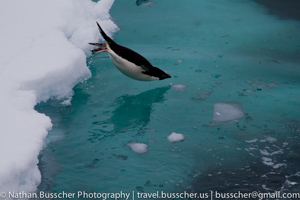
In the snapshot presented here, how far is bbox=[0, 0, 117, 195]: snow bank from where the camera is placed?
1871 millimetres

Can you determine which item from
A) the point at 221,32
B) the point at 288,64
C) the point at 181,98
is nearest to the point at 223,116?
the point at 181,98

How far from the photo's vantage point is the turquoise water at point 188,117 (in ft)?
6.39

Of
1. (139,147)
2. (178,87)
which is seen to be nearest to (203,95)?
(178,87)

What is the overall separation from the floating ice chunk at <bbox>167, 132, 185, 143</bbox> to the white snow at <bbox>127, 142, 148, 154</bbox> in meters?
0.17

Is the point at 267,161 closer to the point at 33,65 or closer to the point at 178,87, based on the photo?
the point at 178,87

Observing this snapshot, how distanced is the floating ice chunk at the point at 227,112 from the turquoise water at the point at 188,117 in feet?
0.14

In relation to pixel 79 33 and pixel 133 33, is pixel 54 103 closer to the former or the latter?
pixel 79 33

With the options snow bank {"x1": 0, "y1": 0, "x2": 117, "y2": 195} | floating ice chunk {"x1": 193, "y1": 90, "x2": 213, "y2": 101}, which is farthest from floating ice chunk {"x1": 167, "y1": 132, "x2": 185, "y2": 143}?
snow bank {"x1": 0, "y1": 0, "x2": 117, "y2": 195}

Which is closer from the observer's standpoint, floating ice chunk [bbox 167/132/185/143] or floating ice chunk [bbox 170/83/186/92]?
floating ice chunk [bbox 167/132/185/143]

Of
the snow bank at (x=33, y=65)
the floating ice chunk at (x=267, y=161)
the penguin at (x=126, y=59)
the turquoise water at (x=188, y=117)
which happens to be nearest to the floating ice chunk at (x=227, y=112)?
the turquoise water at (x=188, y=117)

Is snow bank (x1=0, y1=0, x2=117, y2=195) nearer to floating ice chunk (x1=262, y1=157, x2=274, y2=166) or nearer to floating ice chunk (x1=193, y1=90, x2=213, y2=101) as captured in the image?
floating ice chunk (x1=193, y1=90, x2=213, y2=101)

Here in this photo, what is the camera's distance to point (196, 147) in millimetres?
2195

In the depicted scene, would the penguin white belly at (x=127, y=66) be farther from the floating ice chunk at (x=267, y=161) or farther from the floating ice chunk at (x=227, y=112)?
the floating ice chunk at (x=267, y=161)

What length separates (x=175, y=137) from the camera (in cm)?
228
